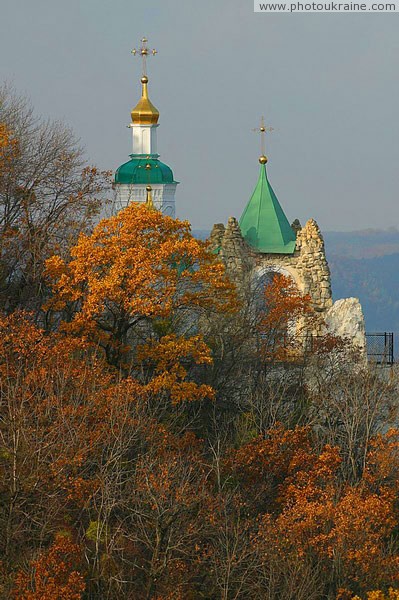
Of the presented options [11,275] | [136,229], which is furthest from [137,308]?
[11,275]

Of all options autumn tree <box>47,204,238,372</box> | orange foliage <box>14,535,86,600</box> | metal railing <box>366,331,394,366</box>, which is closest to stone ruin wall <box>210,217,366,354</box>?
metal railing <box>366,331,394,366</box>

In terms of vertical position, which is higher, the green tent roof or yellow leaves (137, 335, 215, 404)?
the green tent roof

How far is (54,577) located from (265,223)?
1942 centimetres

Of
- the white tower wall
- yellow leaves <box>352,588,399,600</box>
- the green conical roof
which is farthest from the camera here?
the white tower wall

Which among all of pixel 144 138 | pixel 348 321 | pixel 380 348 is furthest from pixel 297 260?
pixel 144 138

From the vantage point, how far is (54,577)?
24.8 m

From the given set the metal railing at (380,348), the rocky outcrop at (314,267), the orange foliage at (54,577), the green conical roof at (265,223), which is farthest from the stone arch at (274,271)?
the orange foliage at (54,577)

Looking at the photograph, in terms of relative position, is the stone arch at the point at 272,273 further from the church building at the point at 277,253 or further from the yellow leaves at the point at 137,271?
the yellow leaves at the point at 137,271

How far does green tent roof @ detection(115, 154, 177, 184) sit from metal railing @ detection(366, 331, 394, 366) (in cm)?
1147

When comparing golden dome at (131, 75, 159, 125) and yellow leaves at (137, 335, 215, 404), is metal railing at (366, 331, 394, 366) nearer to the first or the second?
yellow leaves at (137, 335, 215, 404)

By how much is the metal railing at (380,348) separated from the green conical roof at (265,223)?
321 cm

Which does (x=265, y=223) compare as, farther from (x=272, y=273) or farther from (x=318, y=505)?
(x=318, y=505)

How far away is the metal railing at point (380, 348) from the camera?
129 feet

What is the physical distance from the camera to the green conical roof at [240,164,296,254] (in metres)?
42.4
